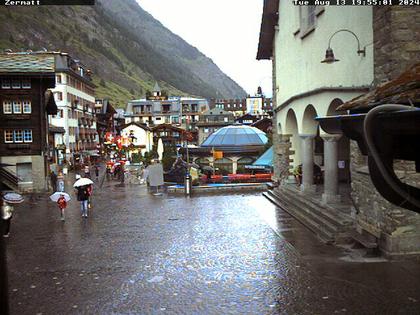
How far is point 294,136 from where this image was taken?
24.5 meters

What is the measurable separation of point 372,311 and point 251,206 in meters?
13.4

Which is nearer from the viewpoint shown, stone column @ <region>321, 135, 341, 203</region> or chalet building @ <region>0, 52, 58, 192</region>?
stone column @ <region>321, 135, 341, 203</region>

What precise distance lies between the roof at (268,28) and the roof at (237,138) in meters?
15.0

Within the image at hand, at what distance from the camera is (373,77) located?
12.5 m

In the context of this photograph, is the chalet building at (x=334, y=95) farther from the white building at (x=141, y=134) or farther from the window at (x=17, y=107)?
the white building at (x=141, y=134)

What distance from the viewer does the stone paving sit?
329 inches

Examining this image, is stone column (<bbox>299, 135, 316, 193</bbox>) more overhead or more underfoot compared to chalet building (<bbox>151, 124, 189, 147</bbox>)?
more underfoot

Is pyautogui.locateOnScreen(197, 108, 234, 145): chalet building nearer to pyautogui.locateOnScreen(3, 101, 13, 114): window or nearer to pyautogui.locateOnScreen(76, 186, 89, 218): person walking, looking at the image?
pyautogui.locateOnScreen(3, 101, 13, 114): window

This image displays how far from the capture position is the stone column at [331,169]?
16281mm

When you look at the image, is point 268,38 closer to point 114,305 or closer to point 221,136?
point 221,136

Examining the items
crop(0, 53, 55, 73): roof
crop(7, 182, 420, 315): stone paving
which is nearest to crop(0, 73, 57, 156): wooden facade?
crop(0, 53, 55, 73): roof

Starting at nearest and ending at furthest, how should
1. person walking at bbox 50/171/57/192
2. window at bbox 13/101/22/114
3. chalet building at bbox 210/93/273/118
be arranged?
window at bbox 13/101/22/114 < person walking at bbox 50/171/57/192 < chalet building at bbox 210/93/273/118

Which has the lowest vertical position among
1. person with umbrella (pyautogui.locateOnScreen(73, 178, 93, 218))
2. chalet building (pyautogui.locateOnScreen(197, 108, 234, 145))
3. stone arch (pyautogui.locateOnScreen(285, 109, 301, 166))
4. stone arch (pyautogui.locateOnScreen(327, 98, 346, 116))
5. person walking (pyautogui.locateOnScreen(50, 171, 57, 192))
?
person walking (pyautogui.locateOnScreen(50, 171, 57, 192))

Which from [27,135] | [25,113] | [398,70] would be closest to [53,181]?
[27,135]
